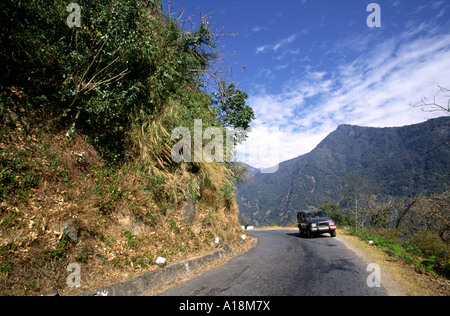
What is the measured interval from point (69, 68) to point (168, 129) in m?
3.11

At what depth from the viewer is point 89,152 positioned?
20.6 ft

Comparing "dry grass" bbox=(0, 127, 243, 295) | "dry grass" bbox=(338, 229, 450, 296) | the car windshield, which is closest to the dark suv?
the car windshield

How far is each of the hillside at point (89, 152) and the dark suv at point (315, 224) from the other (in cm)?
775

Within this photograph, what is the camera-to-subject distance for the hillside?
13.3ft

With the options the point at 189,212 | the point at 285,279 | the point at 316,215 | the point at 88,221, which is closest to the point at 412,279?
the point at 285,279

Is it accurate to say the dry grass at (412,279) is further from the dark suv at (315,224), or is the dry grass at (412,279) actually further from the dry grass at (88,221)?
the dark suv at (315,224)

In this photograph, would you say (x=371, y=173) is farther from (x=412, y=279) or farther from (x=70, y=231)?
(x=70, y=231)

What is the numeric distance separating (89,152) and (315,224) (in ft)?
41.3

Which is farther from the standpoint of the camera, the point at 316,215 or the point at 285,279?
the point at 316,215

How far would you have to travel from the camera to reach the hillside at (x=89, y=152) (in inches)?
160

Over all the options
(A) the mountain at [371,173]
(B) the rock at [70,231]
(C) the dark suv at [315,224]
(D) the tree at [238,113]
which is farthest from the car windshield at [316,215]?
(A) the mountain at [371,173]

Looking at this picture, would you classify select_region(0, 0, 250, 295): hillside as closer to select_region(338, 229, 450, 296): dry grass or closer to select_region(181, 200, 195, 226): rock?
select_region(181, 200, 195, 226): rock

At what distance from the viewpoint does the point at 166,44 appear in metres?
9.03
